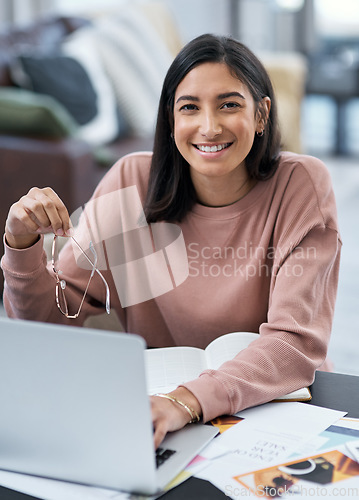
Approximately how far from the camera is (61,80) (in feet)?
10.3

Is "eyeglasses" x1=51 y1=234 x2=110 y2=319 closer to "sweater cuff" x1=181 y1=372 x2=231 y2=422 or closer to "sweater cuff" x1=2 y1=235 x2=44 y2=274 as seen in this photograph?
"sweater cuff" x1=2 y1=235 x2=44 y2=274

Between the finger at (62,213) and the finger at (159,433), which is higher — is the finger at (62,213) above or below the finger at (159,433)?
above

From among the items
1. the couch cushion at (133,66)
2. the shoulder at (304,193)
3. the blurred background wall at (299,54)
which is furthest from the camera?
the blurred background wall at (299,54)

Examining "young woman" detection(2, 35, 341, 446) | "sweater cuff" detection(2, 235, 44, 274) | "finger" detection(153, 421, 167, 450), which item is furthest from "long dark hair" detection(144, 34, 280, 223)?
"finger" detection(153, 421, 167, 450)

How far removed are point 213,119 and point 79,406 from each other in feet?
2.06

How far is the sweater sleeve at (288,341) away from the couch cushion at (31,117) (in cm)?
171

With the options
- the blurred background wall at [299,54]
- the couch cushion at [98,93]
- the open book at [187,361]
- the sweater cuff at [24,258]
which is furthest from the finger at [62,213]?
the couch cushion at [98,93]

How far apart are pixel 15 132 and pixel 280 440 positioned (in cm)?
215

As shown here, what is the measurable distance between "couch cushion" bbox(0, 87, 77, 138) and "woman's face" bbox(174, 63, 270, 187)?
1533 mm

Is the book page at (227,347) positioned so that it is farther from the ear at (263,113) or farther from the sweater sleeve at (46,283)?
the ear at (263,113)

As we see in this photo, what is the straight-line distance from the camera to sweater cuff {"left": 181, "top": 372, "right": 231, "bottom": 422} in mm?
987

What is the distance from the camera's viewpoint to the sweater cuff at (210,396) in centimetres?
99

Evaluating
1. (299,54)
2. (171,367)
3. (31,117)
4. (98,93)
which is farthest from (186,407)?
(299,54)

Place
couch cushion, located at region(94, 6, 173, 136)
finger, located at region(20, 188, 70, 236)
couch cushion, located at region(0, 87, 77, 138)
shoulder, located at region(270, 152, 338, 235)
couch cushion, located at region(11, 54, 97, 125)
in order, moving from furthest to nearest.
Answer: couch cushion, located at region(94, 6, 173, 136) < couch cushion, located at region(11, 54, 97, 125) < couch cushion, located at region(0, 87, 77, 138) < shoulder, located at region(270, 152, 338, 235) < finger, located at region(20, 188, 70, 236)
